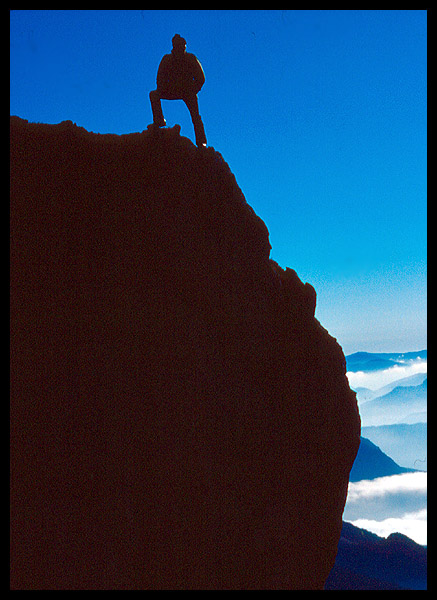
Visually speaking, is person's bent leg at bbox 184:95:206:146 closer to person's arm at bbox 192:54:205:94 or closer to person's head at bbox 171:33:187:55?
person's arm at bbox 192:54:205:94

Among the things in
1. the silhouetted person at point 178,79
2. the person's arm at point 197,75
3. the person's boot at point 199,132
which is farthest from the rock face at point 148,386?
the person's arm at point 197,75

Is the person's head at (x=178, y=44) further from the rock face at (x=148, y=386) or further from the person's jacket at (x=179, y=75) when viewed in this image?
the rock face at (x=148, y=386)

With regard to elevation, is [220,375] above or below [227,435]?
above

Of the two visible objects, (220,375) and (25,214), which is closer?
(25,214)

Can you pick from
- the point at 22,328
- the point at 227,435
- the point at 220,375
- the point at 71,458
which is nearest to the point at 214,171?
the point at 220,375

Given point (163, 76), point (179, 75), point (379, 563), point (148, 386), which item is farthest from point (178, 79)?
point (379, 563)

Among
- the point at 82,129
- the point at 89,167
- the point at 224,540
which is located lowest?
the point at 224,540

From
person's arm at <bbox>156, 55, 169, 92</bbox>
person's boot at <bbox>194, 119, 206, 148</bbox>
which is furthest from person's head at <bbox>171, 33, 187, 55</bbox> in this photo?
person's boot at <bbox>194, 119, 206, 148</bbox>

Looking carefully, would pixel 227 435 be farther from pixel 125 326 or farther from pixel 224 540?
pixel 125 326

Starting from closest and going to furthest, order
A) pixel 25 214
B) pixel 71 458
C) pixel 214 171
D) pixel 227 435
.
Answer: pixel 71 458, pixel 25 214, pixel 227 435, pixel 214 171
